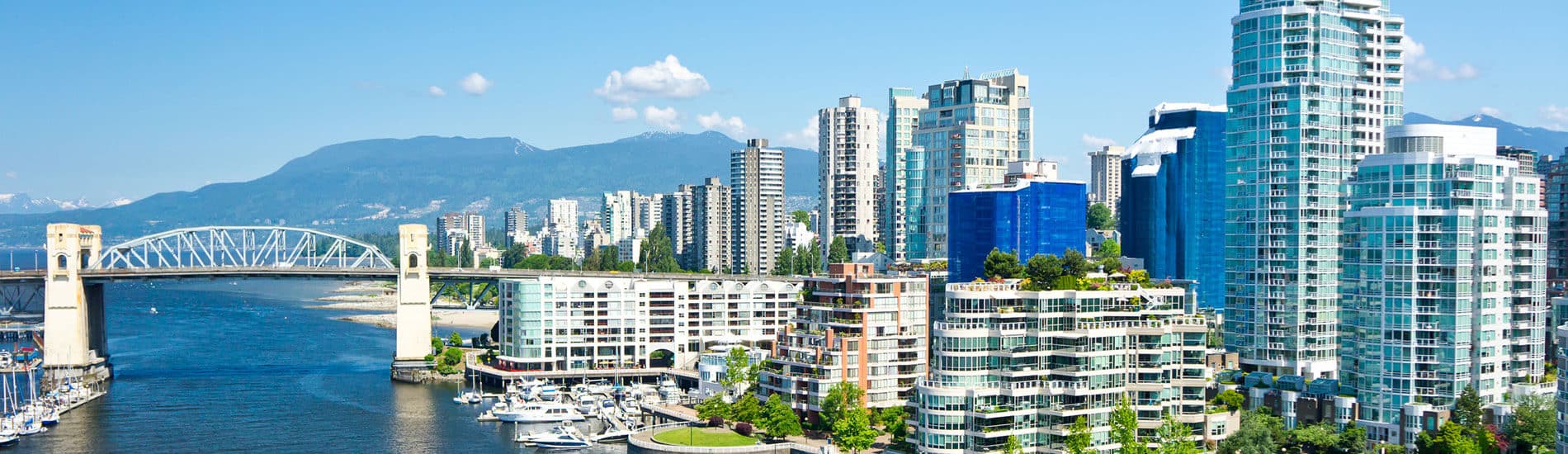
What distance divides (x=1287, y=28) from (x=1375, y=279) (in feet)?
62.5

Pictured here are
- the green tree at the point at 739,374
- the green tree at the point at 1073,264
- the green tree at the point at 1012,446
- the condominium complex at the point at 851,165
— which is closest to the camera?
the green tree at the point at 1012,446

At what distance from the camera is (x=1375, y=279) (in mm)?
70500

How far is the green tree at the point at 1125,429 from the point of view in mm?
58969

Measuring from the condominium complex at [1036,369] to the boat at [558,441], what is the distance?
84.6 feet

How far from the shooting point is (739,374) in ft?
294

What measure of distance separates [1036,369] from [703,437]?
69.6 ft

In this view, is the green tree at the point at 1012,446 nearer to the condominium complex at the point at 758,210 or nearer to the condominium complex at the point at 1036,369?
the condominium complex at the point at 1036,369

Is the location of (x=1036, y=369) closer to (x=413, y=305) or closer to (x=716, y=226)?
(x=413, y=305)

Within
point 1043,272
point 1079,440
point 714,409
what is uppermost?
point 1043,272

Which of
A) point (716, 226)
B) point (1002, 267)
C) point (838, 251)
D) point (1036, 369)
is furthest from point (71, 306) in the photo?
point (716, 226)

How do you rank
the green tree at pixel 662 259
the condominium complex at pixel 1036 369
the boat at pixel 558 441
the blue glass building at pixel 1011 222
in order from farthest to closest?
1. the green tree at pixel 662 259
2. the blue glass building at pixel 1011 222
3. the boat at pixel 558 441
4. the condominium complex at pixel 1036 369

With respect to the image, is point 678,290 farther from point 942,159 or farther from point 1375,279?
point 1375,279

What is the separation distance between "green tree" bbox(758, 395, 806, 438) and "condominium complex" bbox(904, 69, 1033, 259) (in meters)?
47.9

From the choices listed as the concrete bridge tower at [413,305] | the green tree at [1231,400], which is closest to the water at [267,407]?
the concrete bridge tower at [413,305]
